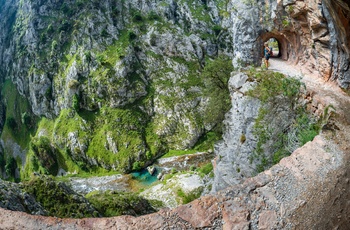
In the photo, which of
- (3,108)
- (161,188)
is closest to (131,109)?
(161,188)

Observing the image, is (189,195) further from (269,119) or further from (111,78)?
(111,78)

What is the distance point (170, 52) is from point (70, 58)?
28.7m

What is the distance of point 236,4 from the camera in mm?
30922

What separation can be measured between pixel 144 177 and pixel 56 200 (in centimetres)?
3741

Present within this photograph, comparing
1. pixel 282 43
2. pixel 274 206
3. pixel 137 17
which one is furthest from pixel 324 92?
pixel 137 17

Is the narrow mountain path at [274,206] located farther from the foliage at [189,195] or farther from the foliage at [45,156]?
the foliage at [45,156]

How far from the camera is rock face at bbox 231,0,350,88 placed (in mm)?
17719

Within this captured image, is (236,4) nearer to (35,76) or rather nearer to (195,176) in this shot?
(195,176)

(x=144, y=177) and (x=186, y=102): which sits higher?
(x=186, y=102)

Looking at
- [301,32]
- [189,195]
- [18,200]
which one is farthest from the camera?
[189,195]

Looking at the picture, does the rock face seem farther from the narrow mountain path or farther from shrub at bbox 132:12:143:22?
shrub at bbox 132:12:143:22

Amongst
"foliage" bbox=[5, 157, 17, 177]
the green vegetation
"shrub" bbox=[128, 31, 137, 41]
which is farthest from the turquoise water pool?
"foliage" bbox=[5, 157, 17, 177]

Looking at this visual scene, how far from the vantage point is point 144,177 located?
56156 millimetres

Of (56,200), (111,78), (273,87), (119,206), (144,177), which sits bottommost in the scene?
(144,177)
